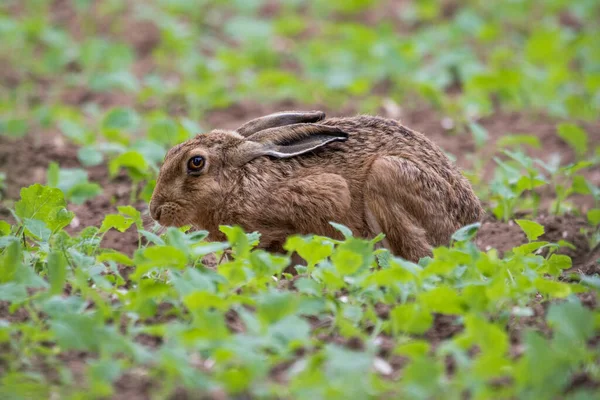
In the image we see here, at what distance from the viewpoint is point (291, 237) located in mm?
5340

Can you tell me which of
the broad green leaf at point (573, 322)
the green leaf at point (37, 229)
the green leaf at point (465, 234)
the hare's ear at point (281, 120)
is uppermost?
the hare's ear at point (281, 120)

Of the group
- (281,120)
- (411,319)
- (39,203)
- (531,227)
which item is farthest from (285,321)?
(281,120)

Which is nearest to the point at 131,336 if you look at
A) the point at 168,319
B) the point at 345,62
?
the point at 168,319

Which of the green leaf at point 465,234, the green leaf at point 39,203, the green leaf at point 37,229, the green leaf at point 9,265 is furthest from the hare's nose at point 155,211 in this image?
the green leaf at point 465,234

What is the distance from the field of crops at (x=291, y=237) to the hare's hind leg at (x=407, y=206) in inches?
10.2

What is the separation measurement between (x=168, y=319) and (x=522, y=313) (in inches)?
75.7

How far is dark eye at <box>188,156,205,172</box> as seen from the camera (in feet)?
22.2

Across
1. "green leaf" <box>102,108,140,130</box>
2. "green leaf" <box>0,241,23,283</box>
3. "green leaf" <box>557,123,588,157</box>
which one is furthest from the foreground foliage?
"green leaf" <box>102,108,140,130</box>

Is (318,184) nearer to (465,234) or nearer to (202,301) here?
(465,234)

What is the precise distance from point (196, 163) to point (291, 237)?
5.51 ft

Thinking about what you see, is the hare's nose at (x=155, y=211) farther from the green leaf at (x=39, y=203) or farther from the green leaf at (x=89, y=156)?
the green leaf at (x=89, y=156)

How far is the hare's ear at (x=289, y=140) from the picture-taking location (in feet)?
21.6

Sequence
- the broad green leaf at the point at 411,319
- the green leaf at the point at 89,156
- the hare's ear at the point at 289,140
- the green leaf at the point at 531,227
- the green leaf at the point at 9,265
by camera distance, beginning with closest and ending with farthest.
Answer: the broad green leaf at the point at 411,319, the green leaf at the point at 9,265, the green leaf at the point at 531,227, the hare's ear at the point at 289,140, the green leaf at the point at 89,156

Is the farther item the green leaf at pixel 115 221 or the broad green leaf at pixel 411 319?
the green leaf at pixel 115 221
